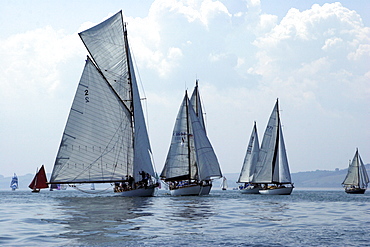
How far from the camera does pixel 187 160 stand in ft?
249

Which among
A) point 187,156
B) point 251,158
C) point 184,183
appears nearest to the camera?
point 187,156


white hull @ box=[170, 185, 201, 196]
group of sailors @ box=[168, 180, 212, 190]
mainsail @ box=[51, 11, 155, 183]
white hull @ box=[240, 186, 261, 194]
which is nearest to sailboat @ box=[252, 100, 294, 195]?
white hull @ box=[240, 186, 261, 194]

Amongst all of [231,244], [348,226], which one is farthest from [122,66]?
[231,244]

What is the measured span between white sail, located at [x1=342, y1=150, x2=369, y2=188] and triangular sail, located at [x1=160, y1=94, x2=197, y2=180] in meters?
68.3

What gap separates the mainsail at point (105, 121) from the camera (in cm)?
5944

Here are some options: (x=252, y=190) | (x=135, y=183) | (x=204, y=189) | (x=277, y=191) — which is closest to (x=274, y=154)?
(x=277, y=191)

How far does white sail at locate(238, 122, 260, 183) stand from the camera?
11119 cm

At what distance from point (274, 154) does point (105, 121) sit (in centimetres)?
4259

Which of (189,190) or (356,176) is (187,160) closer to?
(189,190)

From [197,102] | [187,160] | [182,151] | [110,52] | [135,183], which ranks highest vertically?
[110,52]

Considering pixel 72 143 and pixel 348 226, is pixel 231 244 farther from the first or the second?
pixel 72 143

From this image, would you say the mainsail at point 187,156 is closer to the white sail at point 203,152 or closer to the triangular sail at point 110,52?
the white sail at point 203,152

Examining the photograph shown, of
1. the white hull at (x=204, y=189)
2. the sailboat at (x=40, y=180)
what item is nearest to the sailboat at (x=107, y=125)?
the white hull at (x=204, y=189)

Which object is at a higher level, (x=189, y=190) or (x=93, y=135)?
(x=93, y=135)
